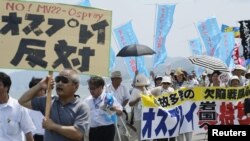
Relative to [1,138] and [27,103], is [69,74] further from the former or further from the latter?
[1,138]

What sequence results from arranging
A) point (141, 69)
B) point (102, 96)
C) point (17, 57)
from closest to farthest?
point (17, 57) → point (102, 96) → point (141, 69)

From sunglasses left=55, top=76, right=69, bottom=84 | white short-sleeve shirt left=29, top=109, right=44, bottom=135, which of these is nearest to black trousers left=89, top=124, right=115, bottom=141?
white short-sleeve shirt left=29, top=109, right=44, bottom=135

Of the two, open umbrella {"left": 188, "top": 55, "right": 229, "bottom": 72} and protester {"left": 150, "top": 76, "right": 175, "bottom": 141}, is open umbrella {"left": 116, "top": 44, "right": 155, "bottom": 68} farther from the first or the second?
protester {"left": 150, "top": 76, "right": 175, "bottom": 141}

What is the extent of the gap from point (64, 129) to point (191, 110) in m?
5.63

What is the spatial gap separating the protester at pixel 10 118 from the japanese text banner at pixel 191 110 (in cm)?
417

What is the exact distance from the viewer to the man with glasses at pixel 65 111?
16.6 feet

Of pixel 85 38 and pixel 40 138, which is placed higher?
pixel 85 38

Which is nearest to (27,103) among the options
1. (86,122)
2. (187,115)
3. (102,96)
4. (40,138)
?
(86,122)

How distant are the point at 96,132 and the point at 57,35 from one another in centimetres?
286

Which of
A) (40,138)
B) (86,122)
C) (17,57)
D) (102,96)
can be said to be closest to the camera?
(86,122)

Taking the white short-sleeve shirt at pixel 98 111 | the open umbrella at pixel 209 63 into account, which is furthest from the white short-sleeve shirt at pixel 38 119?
the open umbrella at pixel 209 63

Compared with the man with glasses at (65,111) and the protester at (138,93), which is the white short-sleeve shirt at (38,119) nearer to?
the man with glasses at (65,111)

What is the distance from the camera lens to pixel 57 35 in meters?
5.79

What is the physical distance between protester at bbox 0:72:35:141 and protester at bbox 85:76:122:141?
7.92ft
